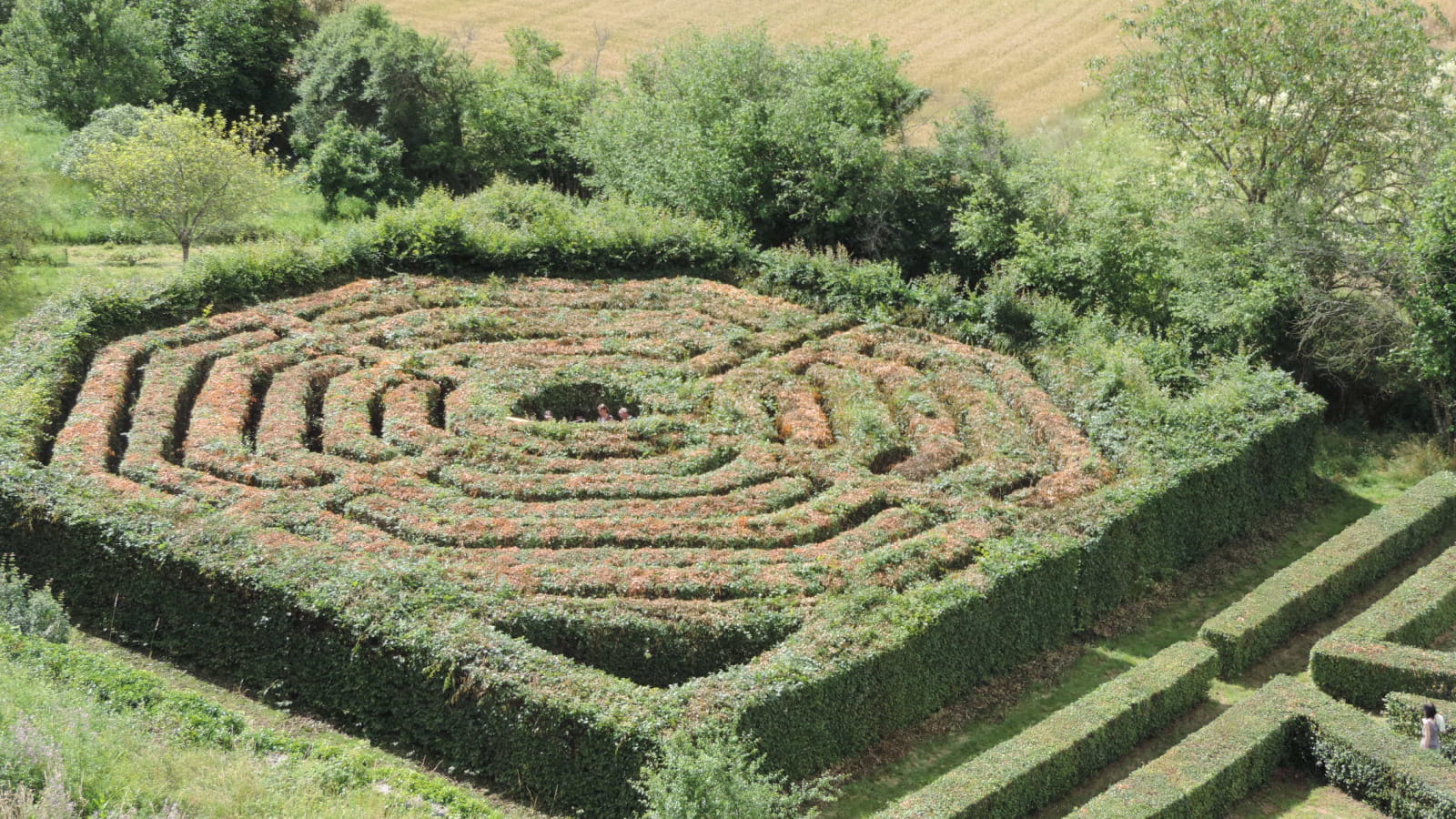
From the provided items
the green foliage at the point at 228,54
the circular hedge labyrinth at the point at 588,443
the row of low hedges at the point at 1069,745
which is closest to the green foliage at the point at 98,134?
the green foliage at the point at 228,54

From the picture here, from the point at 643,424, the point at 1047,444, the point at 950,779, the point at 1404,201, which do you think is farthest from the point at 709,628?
the point at 1404,201

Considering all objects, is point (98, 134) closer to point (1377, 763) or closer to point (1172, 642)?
point (1172, 642)

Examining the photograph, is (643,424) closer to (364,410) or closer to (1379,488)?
(364,410)

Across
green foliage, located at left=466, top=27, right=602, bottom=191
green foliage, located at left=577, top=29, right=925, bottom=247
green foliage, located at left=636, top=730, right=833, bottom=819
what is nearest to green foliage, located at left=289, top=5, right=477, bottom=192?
green foliage, located at left=466, top=27, right=602, bottom=191

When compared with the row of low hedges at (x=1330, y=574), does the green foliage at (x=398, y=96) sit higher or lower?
higher

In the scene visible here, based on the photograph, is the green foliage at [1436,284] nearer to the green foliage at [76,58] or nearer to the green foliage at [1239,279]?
the green foliage at [1239,279]
